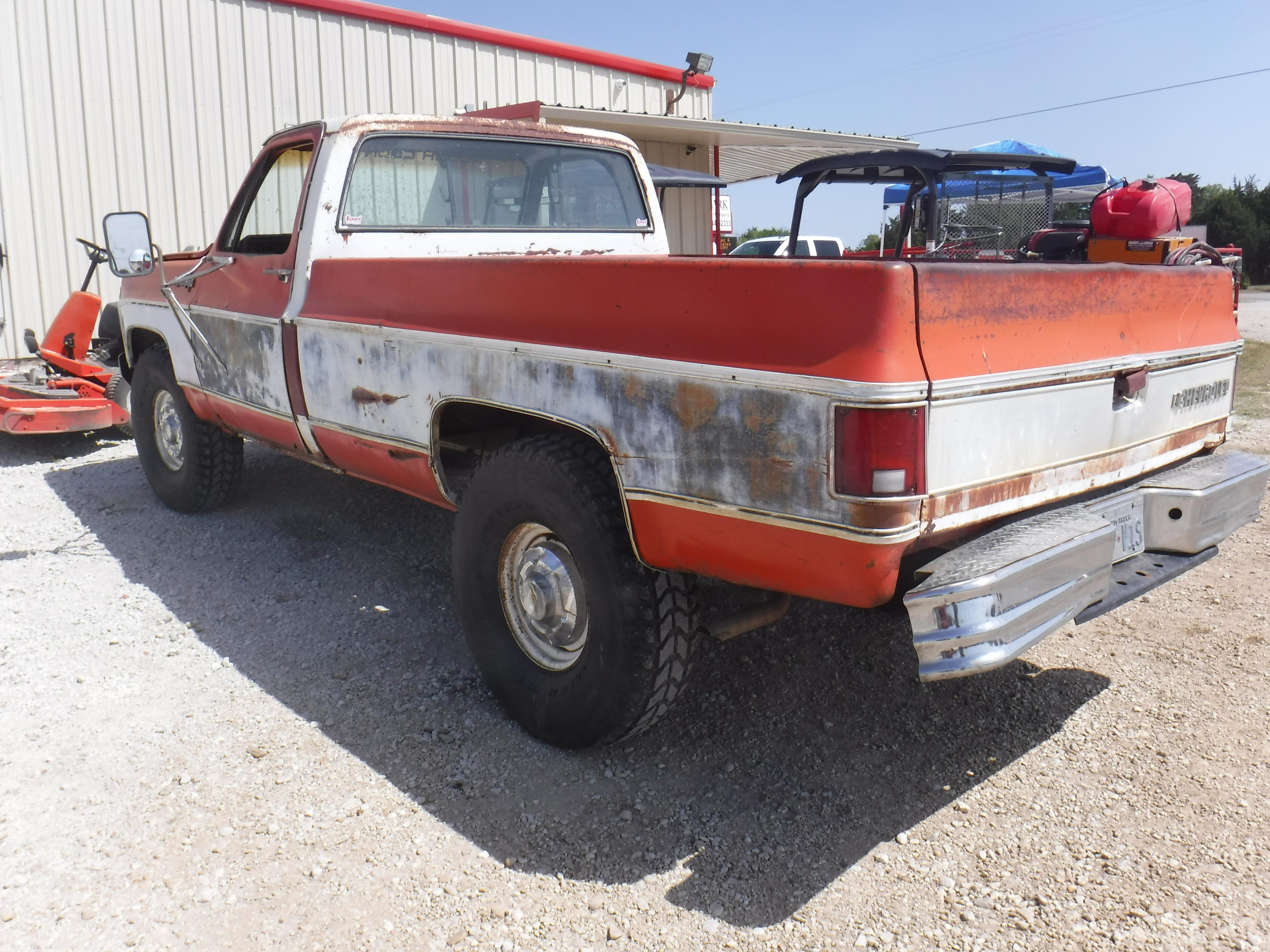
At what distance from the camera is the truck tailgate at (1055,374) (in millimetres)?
2213

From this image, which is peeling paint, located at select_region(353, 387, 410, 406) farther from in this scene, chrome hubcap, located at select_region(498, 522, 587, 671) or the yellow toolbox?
Result: the yellow toolbox

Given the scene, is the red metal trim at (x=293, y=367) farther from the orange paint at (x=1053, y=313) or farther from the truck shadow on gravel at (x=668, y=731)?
the orange paint at (x=1053, y=313)

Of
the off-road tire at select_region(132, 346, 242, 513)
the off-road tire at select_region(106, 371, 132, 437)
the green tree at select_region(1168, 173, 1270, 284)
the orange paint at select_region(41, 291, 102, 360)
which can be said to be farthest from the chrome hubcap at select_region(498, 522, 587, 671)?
the green tree at select_region(1168, 173, 1270, 284)

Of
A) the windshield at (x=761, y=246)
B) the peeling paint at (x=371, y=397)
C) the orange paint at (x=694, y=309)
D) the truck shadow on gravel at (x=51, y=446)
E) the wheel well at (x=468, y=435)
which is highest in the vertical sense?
the windshield at (x=761, y=246)

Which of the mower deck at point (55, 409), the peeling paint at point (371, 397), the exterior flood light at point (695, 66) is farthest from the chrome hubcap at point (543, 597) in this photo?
the exterior flood light at point (695, 66)

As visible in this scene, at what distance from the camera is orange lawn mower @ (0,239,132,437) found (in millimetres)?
6551

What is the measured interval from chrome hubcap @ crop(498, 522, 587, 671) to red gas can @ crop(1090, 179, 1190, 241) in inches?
294

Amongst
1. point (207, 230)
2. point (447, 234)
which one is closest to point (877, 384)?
point (447, 234)

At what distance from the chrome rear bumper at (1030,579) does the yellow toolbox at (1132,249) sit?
6.92m

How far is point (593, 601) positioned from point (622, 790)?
55 centimetres

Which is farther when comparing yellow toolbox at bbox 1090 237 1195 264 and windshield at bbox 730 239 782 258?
windshield at bbox 730 239 782 258

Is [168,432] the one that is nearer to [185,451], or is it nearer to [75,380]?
[185,451]

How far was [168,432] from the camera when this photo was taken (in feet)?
17.9

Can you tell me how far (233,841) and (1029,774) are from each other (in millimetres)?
2160
